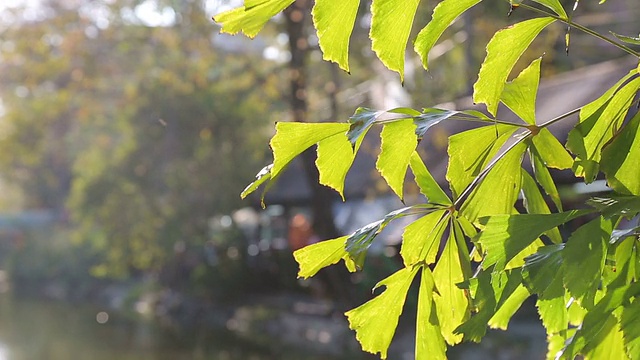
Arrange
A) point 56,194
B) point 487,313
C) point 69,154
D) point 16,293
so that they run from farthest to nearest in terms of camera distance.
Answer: point 56,194 → point 69,154 → point 16,293 → point 487,313

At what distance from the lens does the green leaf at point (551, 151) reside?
0.98m

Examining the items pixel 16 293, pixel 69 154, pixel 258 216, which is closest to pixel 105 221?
pixel 258 216

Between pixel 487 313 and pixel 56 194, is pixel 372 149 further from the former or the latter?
pixel 56 194

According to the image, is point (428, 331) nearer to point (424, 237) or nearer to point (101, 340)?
point (424, 237)

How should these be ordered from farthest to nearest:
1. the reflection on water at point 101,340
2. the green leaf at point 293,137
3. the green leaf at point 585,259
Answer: the reflection on water at point 101,340 < the green leaf at point 293,137 < the green leaf at point 585,259

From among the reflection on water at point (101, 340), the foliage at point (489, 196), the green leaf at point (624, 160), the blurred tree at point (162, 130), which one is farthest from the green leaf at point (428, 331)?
the blurred tree at point (162, 130)

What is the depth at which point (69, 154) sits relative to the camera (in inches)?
824

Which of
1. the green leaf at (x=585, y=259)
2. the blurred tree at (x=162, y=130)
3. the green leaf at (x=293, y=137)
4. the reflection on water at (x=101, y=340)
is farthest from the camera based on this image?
the blurred tree at (x=162, y=130)

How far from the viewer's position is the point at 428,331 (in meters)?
0.98

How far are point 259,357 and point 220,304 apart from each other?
2610mm

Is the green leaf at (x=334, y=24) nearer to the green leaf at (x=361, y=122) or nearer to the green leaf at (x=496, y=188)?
the green leaf at (x=361, y=122)

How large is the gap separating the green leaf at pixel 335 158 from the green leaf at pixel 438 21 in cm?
13

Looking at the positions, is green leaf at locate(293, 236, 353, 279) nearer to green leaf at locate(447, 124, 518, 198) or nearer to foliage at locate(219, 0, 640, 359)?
foliage at locate(219, 0, 640, 359)

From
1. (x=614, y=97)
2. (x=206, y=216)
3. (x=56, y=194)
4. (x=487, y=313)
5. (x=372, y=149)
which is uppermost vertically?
(x=614, y=97)
